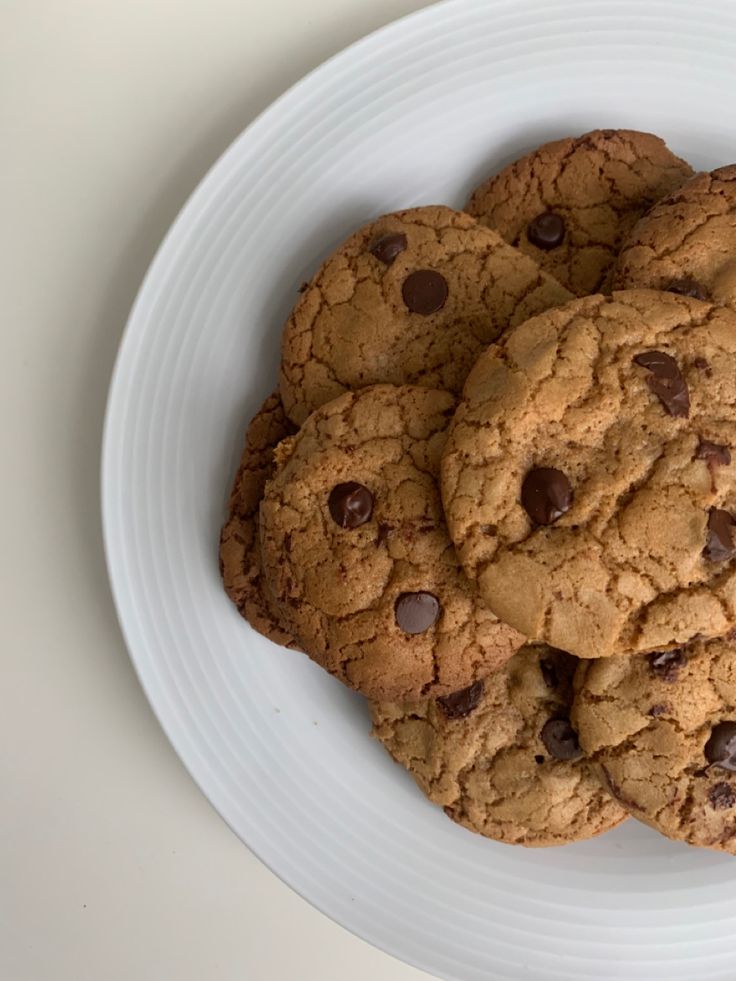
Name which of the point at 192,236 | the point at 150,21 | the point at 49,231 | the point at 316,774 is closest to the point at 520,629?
the point at 316,774

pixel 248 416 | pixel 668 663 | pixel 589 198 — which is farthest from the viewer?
pixel 248 416

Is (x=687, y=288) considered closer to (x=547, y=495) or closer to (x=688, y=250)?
(x=688, y=250)

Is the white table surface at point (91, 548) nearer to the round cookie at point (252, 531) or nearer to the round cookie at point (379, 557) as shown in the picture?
the round cookie at point (252, 531)

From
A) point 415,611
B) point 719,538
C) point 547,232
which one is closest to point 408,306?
point 547,232

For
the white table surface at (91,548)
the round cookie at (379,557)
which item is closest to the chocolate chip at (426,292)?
the round cookie at (379,557)

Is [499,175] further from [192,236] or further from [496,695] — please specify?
[496,695]

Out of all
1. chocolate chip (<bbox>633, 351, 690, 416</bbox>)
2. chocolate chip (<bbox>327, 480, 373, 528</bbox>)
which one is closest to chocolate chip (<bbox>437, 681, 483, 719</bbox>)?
chocolate chip (<bbox>327, 480, 373, 528</bbox>)
